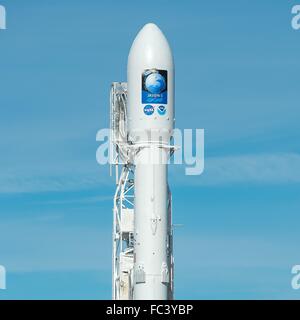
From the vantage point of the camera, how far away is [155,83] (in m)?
91.3

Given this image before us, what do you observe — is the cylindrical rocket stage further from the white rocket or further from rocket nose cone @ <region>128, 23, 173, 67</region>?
rocket nose cone @ <region>128, 23, 173, 67</region>

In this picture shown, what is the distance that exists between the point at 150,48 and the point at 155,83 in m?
3.53

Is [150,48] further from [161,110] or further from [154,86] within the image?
[161,110]

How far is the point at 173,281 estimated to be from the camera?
91.6m

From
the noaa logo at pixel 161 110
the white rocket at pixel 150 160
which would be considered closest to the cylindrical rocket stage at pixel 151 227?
the white rocket at pixel 150 160

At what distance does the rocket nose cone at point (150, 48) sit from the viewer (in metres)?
92.6

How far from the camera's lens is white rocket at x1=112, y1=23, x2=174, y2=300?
3516 inches

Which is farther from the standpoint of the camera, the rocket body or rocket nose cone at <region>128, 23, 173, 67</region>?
rocket nose cone at <region>128, 23, 173, 67</region>

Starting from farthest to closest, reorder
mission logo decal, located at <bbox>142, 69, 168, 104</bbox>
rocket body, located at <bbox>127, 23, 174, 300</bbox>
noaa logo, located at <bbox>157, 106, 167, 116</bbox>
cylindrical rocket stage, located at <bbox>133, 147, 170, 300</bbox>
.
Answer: noaa logo, located at <bbox>157, 106, 167, 116</bbox> → mission logo decal, located at <bbox>142, 69, 168, 104</bbox> → rocket body, located at <bbox>127, 23, 174, 300</bbox> → cylindrical rocket stage, located at <bbox>133, 147, 170, 300</bbox>

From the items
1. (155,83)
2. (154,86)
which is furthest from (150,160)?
(155,83)

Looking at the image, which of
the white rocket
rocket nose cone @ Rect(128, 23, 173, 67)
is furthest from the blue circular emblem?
rocket nose cone @ Rect(128, 23, 173, 67)

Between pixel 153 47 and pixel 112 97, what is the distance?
764 cm
